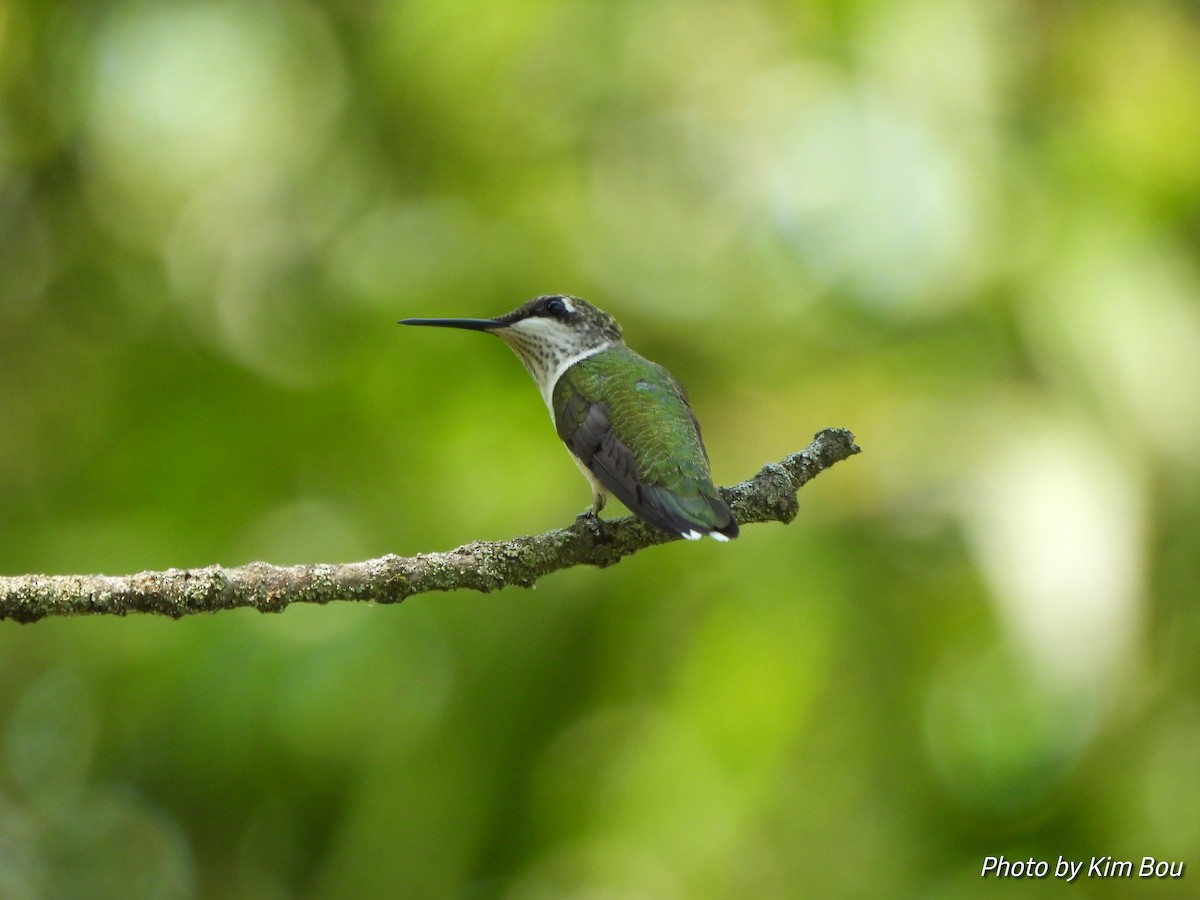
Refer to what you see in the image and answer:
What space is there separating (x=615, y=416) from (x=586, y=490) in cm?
210

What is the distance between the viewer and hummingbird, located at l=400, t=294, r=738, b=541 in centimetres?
279

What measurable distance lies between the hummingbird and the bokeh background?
51.5 inches

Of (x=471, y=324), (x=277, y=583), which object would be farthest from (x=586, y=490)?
(x=277, y=583)

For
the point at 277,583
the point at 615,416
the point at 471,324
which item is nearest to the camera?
the point at 277,583

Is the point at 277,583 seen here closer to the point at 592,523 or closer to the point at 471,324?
the point at 592,523

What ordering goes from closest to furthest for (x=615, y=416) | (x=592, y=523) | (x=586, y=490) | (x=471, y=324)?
(x=592, y=523) → (x=615, y=416) → (x=471, y=324) → (x=586, y=490)

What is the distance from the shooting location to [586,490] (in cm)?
549

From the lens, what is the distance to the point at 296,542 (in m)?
5.48

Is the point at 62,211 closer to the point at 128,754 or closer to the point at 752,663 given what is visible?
the point at 128,754

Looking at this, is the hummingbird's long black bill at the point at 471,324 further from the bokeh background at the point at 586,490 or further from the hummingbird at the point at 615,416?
the bokeh background at the point at 586,490

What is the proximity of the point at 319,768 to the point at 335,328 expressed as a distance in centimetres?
220

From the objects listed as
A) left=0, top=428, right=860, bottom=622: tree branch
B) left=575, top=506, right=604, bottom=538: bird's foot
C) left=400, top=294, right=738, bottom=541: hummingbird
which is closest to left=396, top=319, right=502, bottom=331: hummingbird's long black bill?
left=400, top=294, right=738, bottom=541: hummingbird

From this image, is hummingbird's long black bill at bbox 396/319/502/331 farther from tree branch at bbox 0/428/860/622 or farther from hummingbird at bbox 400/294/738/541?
tree branch at bbox 0/428/860/622

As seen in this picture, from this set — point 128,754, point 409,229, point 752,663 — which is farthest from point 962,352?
point 128,754
